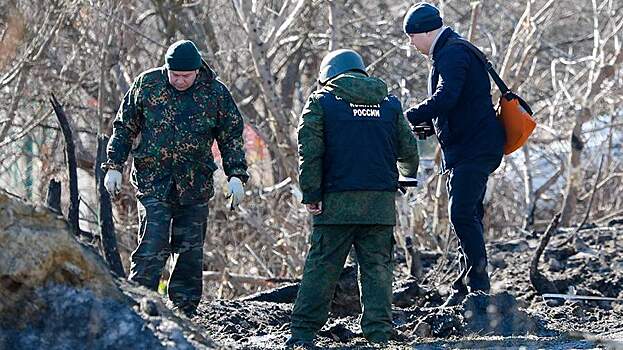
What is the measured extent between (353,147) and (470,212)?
1272 millimetres

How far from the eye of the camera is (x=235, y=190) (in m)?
7.39

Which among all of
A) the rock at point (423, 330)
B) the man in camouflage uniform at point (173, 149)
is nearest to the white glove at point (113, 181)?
the man in camouflage uniform at point (173, 149)

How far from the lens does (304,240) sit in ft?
45.3

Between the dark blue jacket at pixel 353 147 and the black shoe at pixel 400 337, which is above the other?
the dark blue jacket at pixel 353 147

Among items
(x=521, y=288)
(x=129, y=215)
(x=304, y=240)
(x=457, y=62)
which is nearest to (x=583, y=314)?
(x=521, y=288)

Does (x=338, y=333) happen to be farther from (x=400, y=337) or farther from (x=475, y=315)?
(x=475, y=315)

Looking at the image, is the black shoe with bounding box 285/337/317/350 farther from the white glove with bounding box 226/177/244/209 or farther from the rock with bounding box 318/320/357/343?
the white glove with bounding box 226/177/244/209

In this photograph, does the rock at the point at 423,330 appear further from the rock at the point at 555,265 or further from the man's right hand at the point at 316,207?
the rock at the point at 555,265

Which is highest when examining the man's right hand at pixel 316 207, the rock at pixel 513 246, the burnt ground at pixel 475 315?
the man's right hand at pixel 316 207

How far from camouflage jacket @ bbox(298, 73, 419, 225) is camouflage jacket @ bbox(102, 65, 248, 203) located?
79 centimetres

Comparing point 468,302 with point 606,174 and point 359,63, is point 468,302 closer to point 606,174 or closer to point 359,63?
point 359,63

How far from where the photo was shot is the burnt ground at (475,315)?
6973 millimetres

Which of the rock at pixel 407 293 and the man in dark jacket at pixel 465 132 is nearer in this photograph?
the man in dark jacket at pixel 465 132

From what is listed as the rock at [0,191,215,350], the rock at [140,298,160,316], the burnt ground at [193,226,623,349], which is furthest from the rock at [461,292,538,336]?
the rock at [140,298,160,316]
